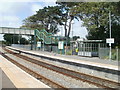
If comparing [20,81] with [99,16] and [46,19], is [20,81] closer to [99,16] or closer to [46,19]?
[99,16]

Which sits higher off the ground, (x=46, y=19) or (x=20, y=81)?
(x=46, y=19)

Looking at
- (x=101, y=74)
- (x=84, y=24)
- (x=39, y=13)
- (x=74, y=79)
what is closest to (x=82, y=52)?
(x=84, y=24)

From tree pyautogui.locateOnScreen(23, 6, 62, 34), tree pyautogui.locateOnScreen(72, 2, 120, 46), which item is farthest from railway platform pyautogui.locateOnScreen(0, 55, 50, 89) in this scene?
tree pyautogui.locateOnScreen(23, 6, 62, 34)

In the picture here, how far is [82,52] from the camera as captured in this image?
37.0 m

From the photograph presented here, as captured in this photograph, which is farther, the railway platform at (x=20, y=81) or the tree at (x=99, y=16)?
the tree at (x=99, y=16)

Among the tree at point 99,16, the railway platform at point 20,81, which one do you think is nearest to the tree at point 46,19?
the tree at point 99,16

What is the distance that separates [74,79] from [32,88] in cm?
417

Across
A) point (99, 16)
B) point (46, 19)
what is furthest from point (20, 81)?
point (46, 19)

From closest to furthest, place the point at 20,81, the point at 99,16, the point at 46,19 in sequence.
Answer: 1. the point at 20,81
2. the point at 99,16
3. the point at 46,19

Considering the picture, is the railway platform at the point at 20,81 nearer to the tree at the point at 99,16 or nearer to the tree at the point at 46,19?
the tree at the point at 99,16

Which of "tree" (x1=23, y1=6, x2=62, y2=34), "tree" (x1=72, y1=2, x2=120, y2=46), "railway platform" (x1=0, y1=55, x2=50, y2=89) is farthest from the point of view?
"tree" (x1=23, y1=6, x2=62, y2=34)

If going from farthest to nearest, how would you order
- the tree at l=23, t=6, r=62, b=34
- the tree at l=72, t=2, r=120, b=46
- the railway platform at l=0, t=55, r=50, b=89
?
the tree at l=23, t=6, r=62, b=34 < the tree at l=72, t=2, r=120, b=46 < the railway platform at l=0, t=55, r=50, b=89

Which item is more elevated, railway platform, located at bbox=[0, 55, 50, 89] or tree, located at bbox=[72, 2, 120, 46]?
tree, located at bbox=[72, 2, 120, 46]

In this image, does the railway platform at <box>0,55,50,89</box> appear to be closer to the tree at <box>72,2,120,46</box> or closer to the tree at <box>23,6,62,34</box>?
the tree at <box>72,2,120,46</box>
